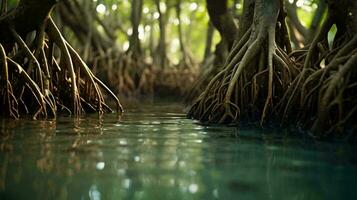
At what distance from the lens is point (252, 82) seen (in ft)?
16.9

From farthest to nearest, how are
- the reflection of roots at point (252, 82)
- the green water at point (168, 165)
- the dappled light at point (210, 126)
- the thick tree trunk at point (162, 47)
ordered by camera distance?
1. the thick tree trunk at point (162, 47)
2. the reflection of roots at point (252, 82)
3. the dappled light at point (210, 126)
4. the green water at point (168, 165)

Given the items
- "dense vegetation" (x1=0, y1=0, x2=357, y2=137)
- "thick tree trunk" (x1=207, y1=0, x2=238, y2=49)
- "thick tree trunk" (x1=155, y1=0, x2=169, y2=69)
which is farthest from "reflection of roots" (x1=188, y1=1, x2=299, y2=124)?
"thick tree trunk" (x1=155, y1=0, x2=169, y2=69)

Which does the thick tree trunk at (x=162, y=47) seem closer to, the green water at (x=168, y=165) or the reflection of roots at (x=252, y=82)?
the reflection of roots at (x=252, y=82)

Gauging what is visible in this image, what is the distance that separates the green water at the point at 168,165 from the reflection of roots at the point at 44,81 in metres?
0.98

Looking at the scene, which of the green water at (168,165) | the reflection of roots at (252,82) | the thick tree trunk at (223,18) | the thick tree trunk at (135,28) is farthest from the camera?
the thick tree trunk at (135,28)

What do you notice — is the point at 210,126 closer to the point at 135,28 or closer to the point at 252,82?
the point at 252,82

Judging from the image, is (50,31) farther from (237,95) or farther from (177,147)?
(177,147)

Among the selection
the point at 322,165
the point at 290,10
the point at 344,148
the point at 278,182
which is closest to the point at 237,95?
the point at 344,148

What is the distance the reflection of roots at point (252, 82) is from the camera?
198 inches

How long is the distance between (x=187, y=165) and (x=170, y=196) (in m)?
0.62

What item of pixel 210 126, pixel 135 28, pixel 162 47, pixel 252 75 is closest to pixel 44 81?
pixel 210 126

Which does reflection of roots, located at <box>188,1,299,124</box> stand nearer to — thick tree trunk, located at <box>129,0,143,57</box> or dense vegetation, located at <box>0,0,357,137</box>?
dense vegetation, located at <box>0,0,357,137</box>

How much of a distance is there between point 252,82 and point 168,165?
256 centimetres

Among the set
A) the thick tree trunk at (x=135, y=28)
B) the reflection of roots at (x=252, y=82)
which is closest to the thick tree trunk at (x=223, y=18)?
the reflection of roots at (x=252, y=82)
